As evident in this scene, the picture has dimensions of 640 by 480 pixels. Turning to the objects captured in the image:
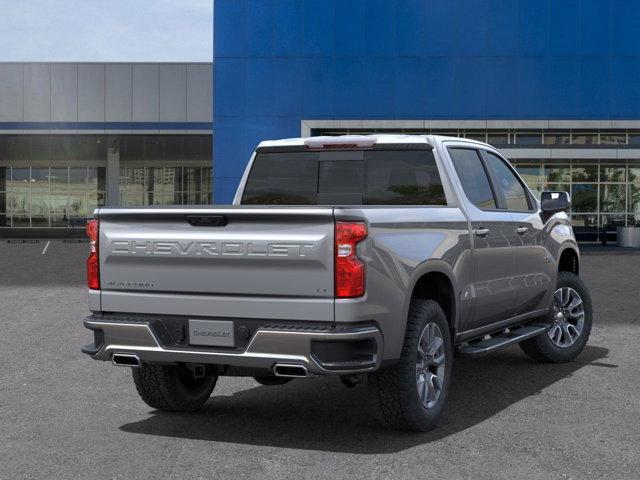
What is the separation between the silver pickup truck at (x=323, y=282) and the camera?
223 inches

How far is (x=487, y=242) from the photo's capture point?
7.54m

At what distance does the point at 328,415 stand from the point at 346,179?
1.87 m

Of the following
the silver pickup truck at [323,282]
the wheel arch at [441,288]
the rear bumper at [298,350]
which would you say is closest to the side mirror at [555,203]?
the silver pickup truck at [323,282]

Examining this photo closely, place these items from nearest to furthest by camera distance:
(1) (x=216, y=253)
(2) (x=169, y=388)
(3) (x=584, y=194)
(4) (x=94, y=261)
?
1. (1) (x=216, y=253)
2. (4) (x=94, y=261)
3. (2) (x=169, y=388)
4. (3) (x=584, y=194)

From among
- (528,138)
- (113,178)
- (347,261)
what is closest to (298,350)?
(347,261)

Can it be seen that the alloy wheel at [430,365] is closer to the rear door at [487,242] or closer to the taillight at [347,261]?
the rear door at [487,242]

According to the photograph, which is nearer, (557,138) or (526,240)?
(526,240)

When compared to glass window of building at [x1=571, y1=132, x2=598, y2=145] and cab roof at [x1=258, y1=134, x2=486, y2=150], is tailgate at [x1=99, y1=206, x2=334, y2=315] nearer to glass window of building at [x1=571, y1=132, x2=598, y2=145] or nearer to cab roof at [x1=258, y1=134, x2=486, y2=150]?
cab roof at [x1=258, y1=134, x2=486, y2=150]

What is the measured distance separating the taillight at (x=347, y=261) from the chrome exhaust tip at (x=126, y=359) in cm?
142

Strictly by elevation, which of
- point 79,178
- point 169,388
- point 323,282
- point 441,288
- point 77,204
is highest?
point 79,178

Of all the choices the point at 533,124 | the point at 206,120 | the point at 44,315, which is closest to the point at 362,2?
the point at 533,124

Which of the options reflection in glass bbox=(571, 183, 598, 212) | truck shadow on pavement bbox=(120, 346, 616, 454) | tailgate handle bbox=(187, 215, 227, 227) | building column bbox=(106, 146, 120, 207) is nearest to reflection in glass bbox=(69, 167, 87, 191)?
building column bbox=(106, 146, 120, 207)

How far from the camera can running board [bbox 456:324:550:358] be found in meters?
7.13

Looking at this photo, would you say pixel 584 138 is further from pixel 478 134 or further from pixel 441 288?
pixel 441 288
